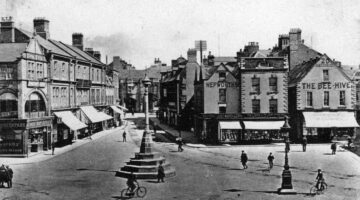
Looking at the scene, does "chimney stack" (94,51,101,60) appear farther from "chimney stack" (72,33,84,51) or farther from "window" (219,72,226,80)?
"window" (219,72,226,80)

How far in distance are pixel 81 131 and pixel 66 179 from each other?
25910mm

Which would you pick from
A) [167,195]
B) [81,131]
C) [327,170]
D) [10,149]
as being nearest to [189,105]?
[81,131]

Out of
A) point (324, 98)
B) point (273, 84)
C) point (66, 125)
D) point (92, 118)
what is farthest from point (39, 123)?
point (324, 98)

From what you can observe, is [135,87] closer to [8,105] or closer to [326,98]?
[326,98]

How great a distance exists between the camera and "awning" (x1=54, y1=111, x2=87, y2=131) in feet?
133

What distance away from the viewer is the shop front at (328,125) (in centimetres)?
4119

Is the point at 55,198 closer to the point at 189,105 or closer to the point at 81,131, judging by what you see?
the point at 81,131

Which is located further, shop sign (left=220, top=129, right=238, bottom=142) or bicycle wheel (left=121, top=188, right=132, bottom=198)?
shop sign (left=220, top=129, right=238, bottom=142)

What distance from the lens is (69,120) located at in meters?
41.9

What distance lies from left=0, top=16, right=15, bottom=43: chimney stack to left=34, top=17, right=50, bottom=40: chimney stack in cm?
638

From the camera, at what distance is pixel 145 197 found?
19.5 meters

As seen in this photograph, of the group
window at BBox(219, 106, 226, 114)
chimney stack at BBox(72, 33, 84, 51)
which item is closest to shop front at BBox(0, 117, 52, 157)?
window at BBox(219, 106, 226, 114)

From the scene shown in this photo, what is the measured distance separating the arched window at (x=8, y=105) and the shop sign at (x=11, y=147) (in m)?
2.25

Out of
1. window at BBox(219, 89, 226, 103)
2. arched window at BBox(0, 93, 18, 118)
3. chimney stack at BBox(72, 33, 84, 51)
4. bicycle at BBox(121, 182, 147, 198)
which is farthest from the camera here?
chimney stack at BBox(72, 33, 84, 51)
